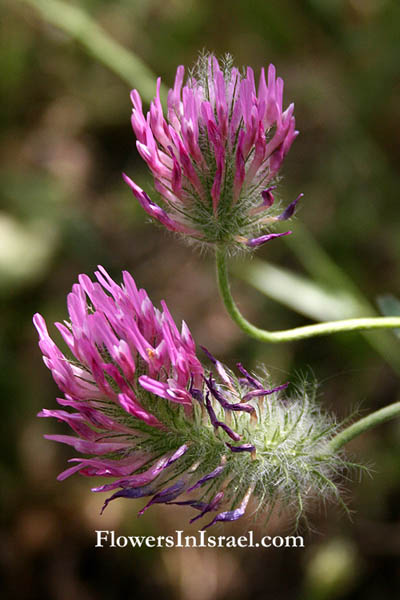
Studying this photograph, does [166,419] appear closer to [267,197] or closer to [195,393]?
[195,393]

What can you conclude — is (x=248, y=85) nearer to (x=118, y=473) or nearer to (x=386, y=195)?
(x=118, y=473)

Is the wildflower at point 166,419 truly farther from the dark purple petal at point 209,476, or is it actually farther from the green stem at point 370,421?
the green stem at point 370,421

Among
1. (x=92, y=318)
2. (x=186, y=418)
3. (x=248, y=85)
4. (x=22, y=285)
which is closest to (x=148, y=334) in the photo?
(x=92, y=318)

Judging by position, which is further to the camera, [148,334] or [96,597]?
[96,597]

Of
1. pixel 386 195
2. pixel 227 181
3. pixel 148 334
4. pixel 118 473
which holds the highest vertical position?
pixel 386 195

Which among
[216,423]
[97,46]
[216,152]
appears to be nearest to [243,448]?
[216,423]

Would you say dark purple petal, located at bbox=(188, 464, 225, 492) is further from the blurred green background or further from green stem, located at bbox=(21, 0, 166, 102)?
green stem, located at bbox=(21, 0, 166, 102)

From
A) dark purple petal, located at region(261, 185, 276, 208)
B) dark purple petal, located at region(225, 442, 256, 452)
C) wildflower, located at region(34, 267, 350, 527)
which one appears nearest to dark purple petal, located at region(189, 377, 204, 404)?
wildflower, located at region(34, 267, 350, 527)
